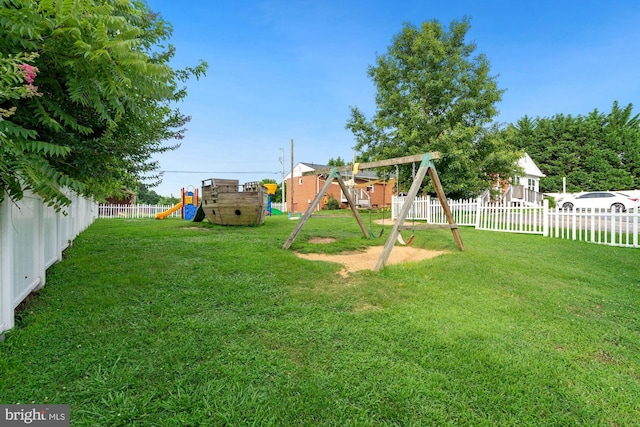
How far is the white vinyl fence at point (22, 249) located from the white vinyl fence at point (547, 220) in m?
7.68

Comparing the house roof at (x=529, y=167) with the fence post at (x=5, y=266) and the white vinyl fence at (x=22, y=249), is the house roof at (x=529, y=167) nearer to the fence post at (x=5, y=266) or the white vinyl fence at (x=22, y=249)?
the white vinyl fence at (x=22, y=249)

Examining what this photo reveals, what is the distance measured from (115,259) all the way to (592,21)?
58.9ft

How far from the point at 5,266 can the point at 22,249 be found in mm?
717

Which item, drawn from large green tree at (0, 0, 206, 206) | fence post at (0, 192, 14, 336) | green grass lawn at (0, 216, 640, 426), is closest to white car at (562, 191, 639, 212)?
green grass lawn at (0, 216, 640, 426)

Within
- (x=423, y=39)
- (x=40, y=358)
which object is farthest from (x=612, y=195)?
(x=40, y=358)

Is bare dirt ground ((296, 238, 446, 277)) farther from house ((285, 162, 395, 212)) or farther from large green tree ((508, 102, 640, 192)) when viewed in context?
large green tree ((508, 102, 640, 192))

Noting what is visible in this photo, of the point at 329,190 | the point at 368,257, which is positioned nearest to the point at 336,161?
the point at 329,190

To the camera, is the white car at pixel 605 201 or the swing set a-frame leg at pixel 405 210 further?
the white car at pixel 605 201

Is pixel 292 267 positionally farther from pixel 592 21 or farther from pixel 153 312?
pixel 592 21

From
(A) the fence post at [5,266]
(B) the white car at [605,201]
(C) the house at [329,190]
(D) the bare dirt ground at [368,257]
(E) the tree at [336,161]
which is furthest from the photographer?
(E) the tree at [336,161]

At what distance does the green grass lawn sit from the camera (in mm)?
2100

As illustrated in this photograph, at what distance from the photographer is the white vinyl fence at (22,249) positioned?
9.25 feet

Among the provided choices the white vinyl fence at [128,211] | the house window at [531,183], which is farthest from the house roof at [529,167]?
the white vinyl fence at [128,211]

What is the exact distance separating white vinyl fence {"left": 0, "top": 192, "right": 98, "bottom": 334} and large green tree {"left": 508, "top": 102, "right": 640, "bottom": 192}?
143 ft
